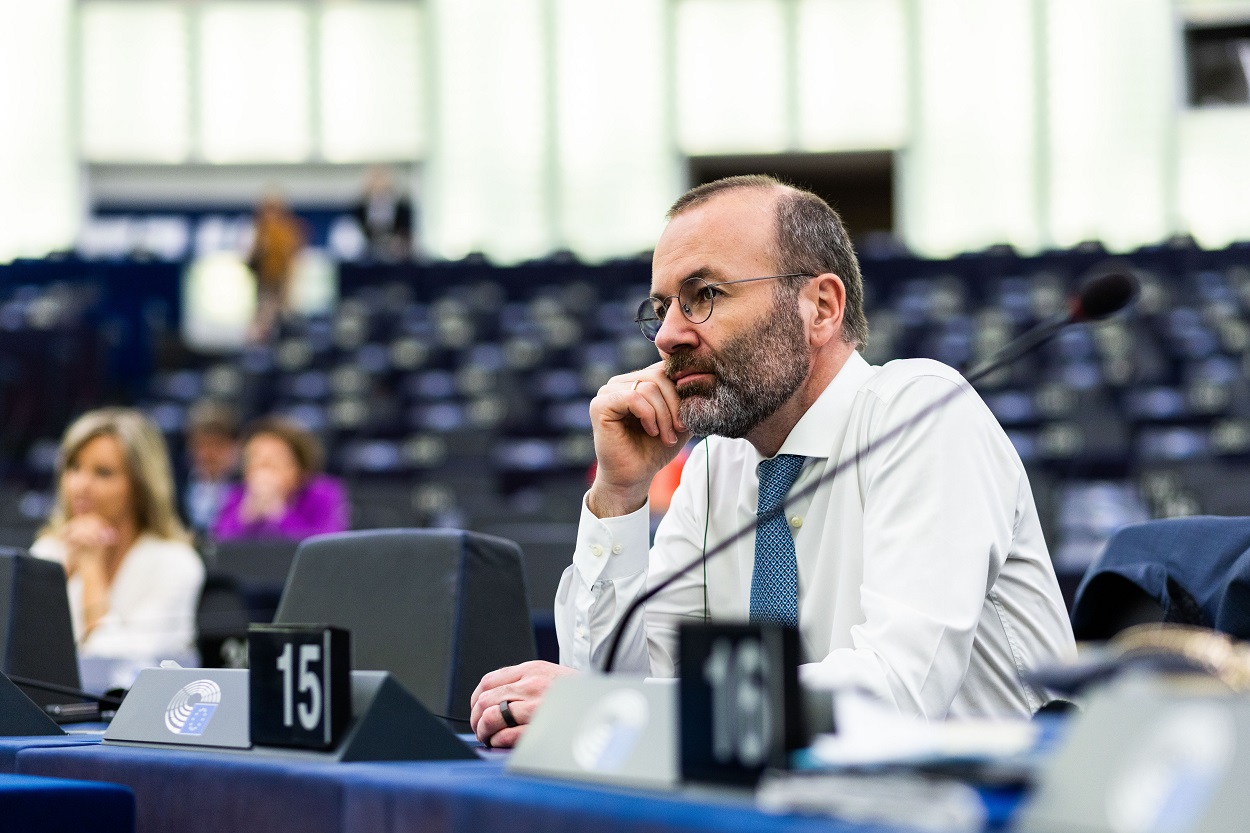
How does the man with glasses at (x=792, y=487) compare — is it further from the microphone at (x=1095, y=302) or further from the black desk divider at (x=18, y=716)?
the black desk divider at (x=18, y=716)

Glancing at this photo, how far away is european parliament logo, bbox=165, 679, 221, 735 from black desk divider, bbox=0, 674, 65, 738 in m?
0.32

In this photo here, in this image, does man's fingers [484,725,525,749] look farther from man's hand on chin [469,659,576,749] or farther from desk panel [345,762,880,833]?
desk panel [345,762,880,833]

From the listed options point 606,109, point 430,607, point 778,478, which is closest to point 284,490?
point 430,607

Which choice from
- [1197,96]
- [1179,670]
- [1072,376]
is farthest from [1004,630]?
[1197,96]

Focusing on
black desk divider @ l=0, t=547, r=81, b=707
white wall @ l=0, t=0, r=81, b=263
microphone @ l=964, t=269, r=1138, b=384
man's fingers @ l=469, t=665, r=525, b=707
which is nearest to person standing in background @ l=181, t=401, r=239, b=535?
black desk divider @ l=0, t=547, r=81, b=707

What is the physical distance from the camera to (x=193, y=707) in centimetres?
148

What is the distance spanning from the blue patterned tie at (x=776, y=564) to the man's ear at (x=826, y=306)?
168 millimetres

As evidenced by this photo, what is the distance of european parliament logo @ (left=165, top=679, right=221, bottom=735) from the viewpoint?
1.46m

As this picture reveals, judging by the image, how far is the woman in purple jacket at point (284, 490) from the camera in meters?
4.95

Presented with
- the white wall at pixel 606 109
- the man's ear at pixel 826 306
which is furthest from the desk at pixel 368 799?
the white wall at pixel 606 109

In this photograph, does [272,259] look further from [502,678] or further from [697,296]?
[502,678]

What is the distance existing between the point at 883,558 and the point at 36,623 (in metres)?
1.48

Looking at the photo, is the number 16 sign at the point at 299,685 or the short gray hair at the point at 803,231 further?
the short gray hair at the point at 803,231

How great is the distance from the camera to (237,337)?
12.7m
